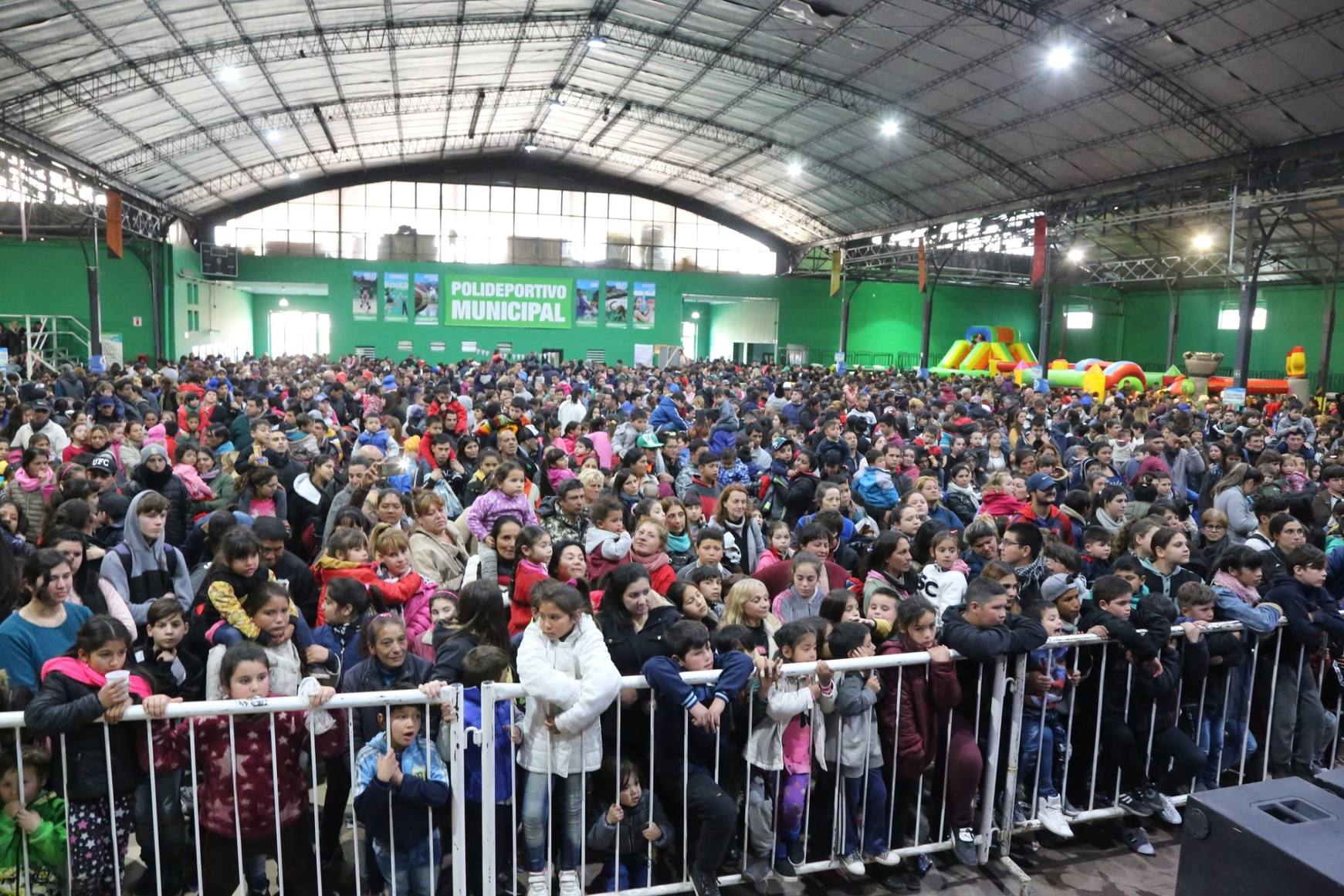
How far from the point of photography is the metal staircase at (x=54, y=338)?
22406mm

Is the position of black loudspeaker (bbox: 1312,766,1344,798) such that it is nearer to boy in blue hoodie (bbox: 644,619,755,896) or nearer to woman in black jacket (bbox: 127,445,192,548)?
boy in blue hoodie (bbox: 644,619,755,896)

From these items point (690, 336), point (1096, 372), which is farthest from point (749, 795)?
point (690, 336)

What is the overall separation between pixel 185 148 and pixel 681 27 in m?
12.5

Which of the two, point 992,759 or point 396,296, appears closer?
point 992,759

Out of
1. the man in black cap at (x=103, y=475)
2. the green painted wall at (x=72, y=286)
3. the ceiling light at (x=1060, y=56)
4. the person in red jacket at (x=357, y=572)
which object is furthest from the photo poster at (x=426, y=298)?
the person in red jacket at (x=357, y=572)

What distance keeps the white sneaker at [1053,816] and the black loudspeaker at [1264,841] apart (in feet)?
5.63

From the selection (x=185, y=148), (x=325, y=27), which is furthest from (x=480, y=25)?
(x=185, y=148)

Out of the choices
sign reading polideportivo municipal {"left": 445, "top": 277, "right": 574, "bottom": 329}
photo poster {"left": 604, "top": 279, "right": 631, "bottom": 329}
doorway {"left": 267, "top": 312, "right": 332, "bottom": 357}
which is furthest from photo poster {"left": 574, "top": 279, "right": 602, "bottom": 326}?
doorway {"left": 267, "top": 312, "right": 332, "bottom": 357}

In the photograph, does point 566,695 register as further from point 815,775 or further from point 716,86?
point 716,86

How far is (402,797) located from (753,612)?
5.25ft

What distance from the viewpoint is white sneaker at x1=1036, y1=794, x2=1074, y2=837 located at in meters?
3.85

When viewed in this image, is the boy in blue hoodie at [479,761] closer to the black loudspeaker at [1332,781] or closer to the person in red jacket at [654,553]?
the person in red jacket at [654,553]

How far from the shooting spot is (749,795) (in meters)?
3.47

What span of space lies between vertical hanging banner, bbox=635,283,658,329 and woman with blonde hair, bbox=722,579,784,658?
2935cm
